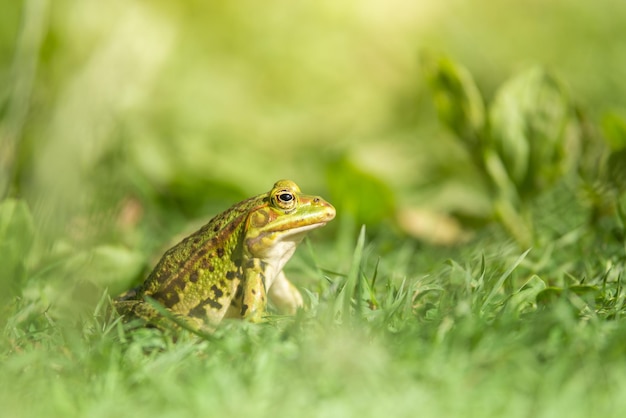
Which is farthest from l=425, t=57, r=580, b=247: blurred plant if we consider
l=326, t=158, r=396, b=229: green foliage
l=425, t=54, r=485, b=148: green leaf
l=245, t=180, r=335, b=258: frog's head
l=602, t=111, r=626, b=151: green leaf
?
l=245, t=180, r=335, b=258: frog's head

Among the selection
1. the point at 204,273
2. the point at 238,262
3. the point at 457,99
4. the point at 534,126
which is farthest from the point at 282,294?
the point at 534,126

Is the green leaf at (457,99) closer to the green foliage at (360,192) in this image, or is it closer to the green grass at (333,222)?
the green grass at (333,222)

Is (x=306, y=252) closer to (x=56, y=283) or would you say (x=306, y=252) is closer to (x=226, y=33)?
(x=56, y=283)

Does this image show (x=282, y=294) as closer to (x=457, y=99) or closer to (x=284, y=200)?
(x=284, y=200)

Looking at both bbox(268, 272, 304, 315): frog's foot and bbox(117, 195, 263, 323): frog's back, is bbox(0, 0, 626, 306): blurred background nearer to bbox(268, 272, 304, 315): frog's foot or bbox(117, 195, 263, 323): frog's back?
bbox(117, 195, 263, 323): frog's back

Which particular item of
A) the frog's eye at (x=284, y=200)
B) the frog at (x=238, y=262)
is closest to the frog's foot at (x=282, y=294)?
the frog at (x=238, y=262)

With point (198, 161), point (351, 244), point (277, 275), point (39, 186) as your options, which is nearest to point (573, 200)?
point (351, 244)
